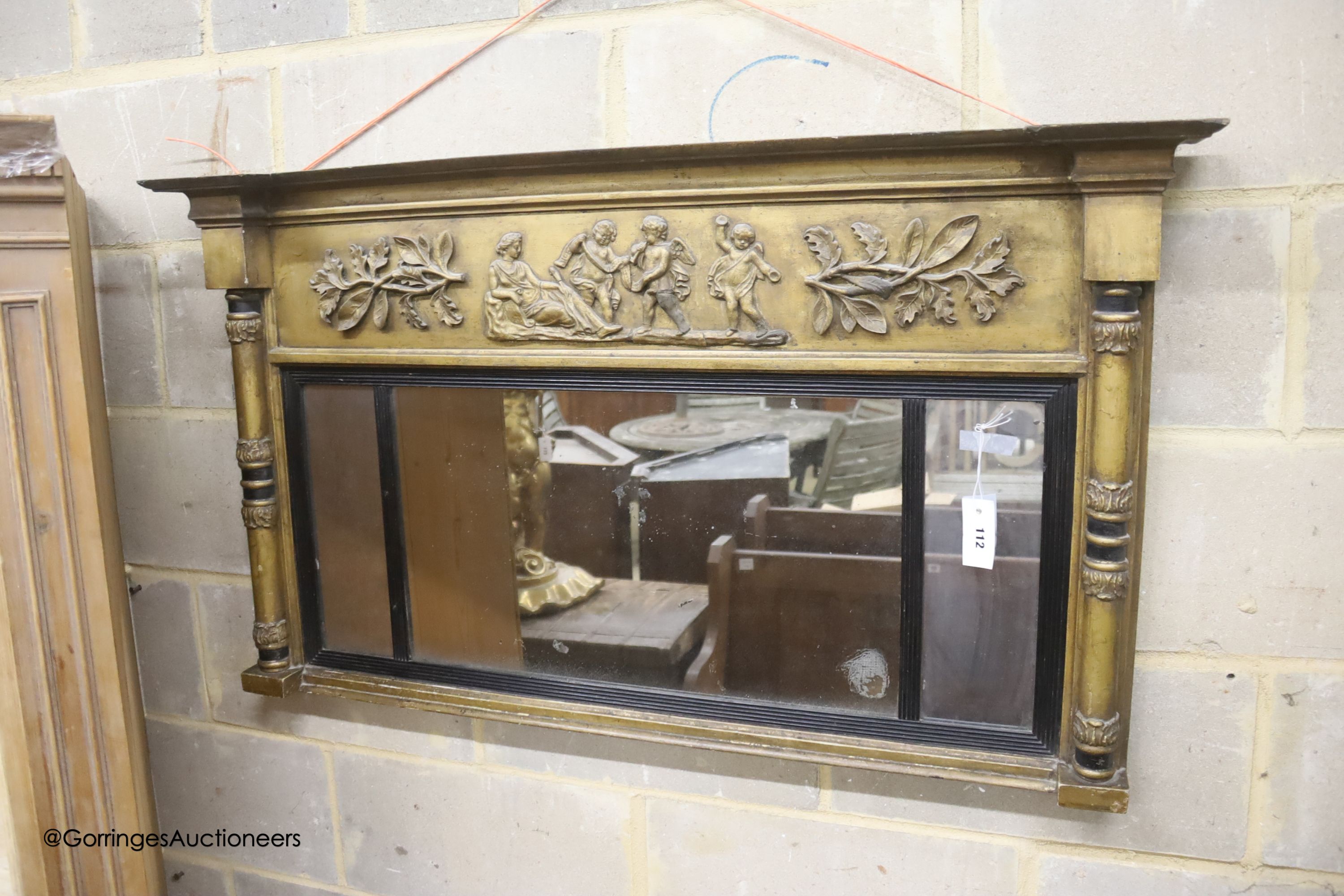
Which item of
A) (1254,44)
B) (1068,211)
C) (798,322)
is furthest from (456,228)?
(1254,44)

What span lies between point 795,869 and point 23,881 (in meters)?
1.15

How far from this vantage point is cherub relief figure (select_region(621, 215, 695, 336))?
1084 millimetres

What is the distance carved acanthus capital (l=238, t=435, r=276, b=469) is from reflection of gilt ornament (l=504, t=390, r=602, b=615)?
1.17 ft

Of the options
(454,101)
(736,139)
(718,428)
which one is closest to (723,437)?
(718,428)

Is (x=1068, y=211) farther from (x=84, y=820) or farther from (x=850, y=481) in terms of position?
(x=84, y=820)

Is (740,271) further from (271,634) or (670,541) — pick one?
(271,634)

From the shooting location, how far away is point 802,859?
1.24 metres

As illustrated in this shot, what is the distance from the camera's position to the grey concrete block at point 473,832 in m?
1.34

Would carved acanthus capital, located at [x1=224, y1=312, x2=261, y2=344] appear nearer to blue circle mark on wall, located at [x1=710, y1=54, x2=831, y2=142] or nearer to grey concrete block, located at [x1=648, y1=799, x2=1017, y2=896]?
blue circle mark on wall, located at [x1=710, y1=54, x2=831, y2=142]

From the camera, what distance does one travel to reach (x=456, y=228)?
1172 millimetres

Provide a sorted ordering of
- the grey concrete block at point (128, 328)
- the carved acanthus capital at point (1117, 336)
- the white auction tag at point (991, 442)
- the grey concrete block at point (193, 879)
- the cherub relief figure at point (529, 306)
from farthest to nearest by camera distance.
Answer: the grey concrete block at point (193, 879), the grey concrete block at point (128, 328), the cherub relief figure at point (529, 306), the white auction tag at point (991, 442), the carved acanthus capital at point (1117, 336)

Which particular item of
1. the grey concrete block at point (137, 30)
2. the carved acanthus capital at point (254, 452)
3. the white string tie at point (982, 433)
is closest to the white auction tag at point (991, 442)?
the white string tie at point (982, 433)

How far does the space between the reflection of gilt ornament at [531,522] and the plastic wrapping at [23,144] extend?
0.75 meters

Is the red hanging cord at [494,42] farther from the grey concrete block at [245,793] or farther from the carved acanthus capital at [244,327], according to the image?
the grey concrete block at [245,793]
